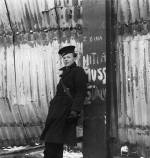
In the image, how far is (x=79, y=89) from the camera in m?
5.57

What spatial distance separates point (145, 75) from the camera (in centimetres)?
588

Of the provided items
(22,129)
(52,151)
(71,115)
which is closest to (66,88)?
(71,115)

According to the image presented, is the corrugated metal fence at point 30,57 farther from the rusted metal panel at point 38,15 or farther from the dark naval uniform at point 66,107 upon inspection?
the dark naval uniform at point 66,107

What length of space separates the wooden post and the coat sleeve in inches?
13.4

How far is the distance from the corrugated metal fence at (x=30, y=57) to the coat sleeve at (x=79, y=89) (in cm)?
83

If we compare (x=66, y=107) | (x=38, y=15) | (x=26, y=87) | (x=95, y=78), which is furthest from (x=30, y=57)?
(x=66, y=107)

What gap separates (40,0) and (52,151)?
8.17ft

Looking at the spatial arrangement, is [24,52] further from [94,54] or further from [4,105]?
[94,54]

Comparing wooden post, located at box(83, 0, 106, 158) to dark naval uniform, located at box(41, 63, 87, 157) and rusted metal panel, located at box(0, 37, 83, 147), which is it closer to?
dark naval uniform, located at box(41, 63, 87, 157)

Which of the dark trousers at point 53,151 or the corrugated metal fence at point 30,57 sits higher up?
the corrugated metal fence at point 30,57

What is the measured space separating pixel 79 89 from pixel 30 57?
1.64 m

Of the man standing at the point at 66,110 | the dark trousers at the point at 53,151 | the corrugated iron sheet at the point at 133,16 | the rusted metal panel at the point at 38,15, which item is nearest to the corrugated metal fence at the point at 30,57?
the rusted metal panel at the point at 38,15

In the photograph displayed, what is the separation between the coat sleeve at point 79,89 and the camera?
17.9 ft

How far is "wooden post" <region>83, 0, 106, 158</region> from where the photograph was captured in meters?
5.94
